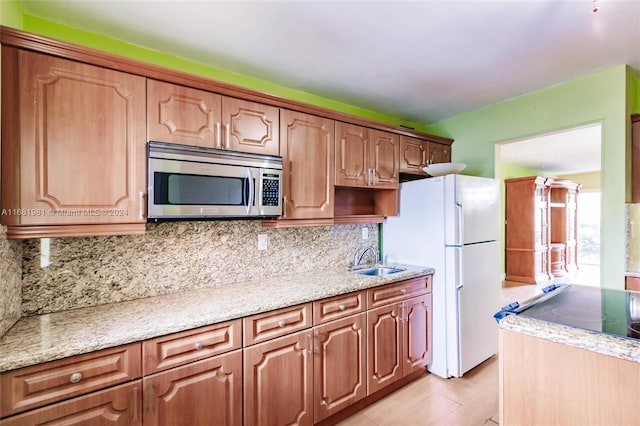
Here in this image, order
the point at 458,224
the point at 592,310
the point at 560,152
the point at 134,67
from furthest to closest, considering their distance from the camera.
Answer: the point at 560,152 < the point at 458,224 < the point at 134,67 < the point at 592,310

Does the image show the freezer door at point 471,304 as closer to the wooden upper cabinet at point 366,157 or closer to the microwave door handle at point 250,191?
the wooden upper cabinet at point 366,157

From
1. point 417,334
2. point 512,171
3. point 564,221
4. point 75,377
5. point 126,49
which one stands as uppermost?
point 126,49

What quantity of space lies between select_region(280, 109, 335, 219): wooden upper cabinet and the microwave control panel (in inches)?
3.9

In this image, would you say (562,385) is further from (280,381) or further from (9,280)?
(9,280)

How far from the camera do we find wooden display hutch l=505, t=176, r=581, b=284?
5711mm

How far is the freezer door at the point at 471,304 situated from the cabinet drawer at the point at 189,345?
1.79 metres

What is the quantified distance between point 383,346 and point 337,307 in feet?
1.93

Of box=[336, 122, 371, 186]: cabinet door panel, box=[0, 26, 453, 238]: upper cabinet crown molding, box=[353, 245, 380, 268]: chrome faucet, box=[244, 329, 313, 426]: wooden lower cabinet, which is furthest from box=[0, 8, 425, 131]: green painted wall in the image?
box=[244, 329, 313, 426]: wooden lower cabinet

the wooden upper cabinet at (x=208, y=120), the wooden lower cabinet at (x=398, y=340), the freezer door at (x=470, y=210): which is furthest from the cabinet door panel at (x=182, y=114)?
the freezer door at (x=470, y=210)

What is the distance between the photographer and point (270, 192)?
6.50ft

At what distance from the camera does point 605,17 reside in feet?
5.51

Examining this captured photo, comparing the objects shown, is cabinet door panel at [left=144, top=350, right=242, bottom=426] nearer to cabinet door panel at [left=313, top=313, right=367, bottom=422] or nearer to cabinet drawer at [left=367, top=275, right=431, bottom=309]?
cabinet door panel at [left=313, top=313, right=367, bottom=422]

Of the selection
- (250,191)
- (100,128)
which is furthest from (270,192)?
(100,128)

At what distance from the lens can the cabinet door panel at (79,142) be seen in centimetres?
134
